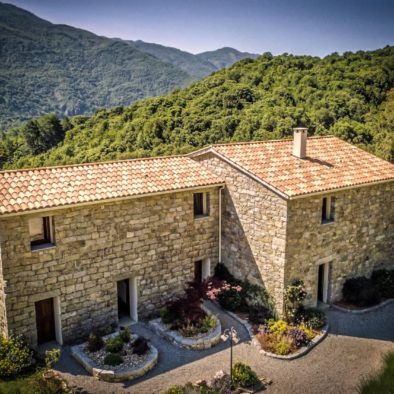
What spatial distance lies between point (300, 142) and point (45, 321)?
460 inches

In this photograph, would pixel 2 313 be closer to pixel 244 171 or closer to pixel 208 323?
pixel 208 323

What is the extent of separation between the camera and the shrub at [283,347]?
537 inches

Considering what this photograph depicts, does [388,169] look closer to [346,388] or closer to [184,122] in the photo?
[346,388]

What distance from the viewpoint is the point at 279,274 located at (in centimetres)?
1495

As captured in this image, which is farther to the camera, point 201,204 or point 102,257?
point 201,204

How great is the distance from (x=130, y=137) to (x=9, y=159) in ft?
89.1

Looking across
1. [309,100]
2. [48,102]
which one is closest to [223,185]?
[309,100]

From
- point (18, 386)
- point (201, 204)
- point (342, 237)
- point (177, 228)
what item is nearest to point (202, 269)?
point (177, 228)

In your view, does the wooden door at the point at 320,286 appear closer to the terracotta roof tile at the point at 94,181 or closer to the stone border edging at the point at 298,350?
the stone border edging at the point at 298,350

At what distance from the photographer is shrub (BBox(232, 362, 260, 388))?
473 inches

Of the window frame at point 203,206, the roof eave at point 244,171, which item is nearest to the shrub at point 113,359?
the window frame at point 203,206

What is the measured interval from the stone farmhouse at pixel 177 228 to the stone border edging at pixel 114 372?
1.11m

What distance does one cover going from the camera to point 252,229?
1574 cm

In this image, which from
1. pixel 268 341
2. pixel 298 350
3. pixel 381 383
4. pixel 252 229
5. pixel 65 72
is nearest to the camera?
pixel 381 383
